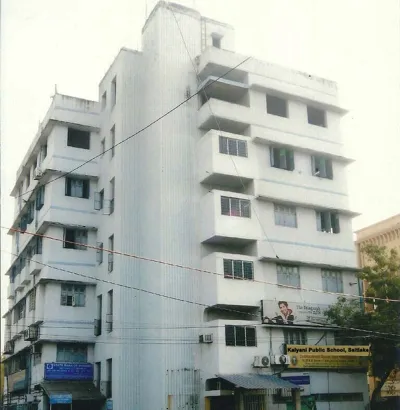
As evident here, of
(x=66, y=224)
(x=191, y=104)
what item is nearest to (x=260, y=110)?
(x=191, y=104)

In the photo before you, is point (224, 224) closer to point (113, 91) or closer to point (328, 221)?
point (328, 221)

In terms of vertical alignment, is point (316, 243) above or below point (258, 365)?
above

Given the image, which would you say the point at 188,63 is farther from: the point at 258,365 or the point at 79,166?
the point at 258,365

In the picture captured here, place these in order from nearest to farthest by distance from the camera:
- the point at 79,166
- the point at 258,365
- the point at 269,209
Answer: the point at 258,365
the point at 269,209
the point at 79,166

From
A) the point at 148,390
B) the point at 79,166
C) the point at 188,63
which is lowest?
the point at 148,390

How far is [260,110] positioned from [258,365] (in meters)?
14.9

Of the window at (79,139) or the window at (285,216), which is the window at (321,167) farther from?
the window at (79,139)

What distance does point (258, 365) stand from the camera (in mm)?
29547

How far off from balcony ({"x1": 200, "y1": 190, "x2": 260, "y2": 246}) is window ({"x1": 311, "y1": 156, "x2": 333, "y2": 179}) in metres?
5.45

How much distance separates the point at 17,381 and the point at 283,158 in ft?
75.7

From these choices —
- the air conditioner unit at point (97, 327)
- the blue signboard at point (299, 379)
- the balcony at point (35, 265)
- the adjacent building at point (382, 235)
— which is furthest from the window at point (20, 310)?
the adjacent building at point (382, 235)

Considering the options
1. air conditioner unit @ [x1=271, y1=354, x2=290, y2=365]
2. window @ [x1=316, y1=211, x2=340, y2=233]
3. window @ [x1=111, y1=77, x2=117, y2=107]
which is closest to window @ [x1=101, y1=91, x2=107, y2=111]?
window @ [x1=111, y1=77, x2=117, y2=107]

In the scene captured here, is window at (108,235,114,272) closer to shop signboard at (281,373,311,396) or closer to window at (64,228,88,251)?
window at (64,228,88,251)

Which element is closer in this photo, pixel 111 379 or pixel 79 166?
pixel 111 379
